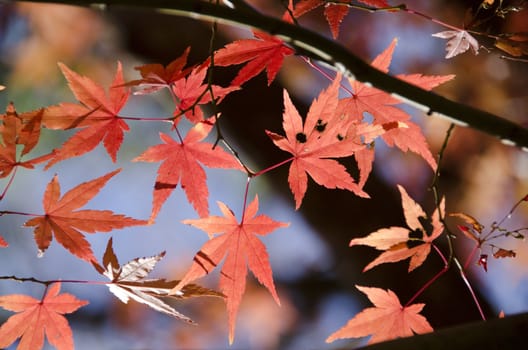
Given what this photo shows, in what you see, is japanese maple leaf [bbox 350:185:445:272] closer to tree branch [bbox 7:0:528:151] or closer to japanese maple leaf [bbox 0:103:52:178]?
tree branch [bbox 7:0:528:151]

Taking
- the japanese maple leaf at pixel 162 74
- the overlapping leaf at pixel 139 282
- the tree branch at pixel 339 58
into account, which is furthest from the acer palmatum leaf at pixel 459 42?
the overlapping leaf at pixel 139 282

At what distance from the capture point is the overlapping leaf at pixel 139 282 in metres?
0.74

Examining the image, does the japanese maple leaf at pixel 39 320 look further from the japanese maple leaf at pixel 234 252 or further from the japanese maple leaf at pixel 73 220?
the japanese maple leaf at pixel 234 252

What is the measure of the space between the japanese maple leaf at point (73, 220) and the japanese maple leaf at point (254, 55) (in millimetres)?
225

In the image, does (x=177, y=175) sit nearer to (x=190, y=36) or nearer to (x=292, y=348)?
(x=190, y=36)

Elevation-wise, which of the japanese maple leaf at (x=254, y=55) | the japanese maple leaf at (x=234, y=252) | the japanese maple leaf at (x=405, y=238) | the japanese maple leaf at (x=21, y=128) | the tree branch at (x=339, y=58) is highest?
the tree branch at (x=339, y=58)

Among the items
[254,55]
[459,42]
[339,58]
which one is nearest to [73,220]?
[254,55]

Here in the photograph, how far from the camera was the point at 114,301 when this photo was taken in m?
3.77

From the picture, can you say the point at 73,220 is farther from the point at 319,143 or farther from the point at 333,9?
the point at 333,9

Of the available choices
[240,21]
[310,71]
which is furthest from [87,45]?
[240,21]

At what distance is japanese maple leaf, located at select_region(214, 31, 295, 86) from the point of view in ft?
2.32

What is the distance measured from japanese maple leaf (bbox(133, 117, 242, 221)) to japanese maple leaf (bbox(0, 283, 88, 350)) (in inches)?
9.1

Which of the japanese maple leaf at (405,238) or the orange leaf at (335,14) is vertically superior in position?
the orange leaf at (335,14)

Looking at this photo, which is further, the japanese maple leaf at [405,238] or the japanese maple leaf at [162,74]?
the japanese maple leaf at [405,238]
